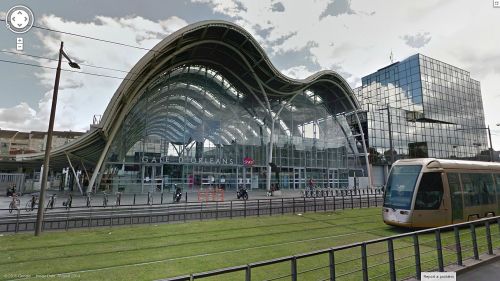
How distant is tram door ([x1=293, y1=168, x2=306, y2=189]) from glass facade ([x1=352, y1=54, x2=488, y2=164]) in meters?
15.3

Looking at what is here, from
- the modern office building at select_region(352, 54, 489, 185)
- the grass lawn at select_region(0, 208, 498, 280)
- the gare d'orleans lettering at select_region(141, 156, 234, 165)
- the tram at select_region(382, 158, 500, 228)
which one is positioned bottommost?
the grass lawn at select_region(0, 208, 498, 280)

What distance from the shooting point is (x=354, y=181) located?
152 ft

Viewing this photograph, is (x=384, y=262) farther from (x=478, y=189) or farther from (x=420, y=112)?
(x=420, y=112)

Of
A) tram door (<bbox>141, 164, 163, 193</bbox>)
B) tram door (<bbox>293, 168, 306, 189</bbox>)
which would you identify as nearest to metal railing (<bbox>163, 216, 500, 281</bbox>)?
tram door (<bbox>141, 164, 163, 193</bbox>)

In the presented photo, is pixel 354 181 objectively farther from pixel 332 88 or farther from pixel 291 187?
pixel 332 88

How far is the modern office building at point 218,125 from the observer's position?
102ft

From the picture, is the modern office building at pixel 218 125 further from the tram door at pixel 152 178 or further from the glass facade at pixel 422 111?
the glass facade at pixel 422 111

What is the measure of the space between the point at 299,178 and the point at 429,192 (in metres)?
32.9

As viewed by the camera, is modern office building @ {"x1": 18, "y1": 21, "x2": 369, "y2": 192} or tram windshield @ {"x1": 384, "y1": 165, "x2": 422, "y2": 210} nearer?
tram windshield @ {"x1": 384, "y1": 165, "x2": 422, "y2": 210}

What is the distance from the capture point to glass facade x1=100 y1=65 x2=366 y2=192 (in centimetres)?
3281

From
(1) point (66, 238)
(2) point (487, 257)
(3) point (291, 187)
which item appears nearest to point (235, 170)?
(3) point (291, 187)

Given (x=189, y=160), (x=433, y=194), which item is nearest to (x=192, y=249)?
(x=433, y=194)

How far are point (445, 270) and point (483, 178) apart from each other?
1124 cm

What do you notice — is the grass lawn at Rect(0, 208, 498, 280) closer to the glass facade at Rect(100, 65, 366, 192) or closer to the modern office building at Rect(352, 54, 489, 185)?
the glass facade at Rect(100, 65, 366, 192)
